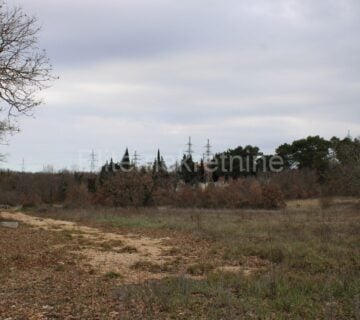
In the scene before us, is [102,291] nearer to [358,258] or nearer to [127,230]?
[358,258]

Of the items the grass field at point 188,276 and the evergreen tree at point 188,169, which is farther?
the evergreen tree at point 188,169

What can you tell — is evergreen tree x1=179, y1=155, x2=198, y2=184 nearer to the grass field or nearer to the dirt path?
the dirt path

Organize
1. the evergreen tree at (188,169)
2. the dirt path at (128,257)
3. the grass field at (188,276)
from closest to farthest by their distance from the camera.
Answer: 1. the grass field at (188,276)
2. the dirt path at (128,257)
3. the evergreen tree at (188,169)

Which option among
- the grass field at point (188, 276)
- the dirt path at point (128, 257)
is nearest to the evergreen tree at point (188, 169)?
the dirt path at point (128, 257)

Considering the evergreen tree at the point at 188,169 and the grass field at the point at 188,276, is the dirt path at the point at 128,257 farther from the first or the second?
the evergreen tree at the point at 188,169

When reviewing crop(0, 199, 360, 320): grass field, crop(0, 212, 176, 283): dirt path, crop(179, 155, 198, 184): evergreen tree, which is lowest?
crop(0, 212, 176, 283): dirt path

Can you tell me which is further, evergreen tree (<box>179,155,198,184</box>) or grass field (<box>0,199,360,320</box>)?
evergreen tree (<box>179,155,198,184</box>)

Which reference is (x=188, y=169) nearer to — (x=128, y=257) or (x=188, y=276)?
(x=128, y=257)

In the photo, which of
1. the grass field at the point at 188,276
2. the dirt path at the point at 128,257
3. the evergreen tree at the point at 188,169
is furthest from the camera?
the evergreen tree at the point at 188,169

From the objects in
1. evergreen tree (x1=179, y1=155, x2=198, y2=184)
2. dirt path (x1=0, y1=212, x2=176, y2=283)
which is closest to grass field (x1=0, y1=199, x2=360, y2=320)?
dirt path (x1=0, y1=212, x2=176, y2=283)

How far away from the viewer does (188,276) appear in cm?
1145

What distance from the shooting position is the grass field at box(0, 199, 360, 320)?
7.75 meters

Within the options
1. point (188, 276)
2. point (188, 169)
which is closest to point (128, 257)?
point (188, 276)

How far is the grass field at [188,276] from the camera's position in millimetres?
7754
